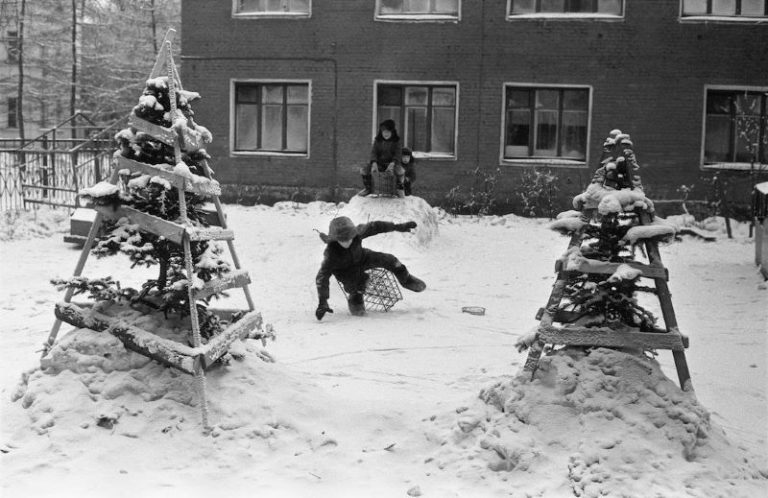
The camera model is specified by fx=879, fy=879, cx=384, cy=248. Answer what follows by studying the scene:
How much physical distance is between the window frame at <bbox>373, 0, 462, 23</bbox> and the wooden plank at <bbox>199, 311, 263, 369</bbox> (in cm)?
1434

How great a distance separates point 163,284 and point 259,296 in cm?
450

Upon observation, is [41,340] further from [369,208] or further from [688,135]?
[688,135]

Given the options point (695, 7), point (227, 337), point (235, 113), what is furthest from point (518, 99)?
point (227, 337)

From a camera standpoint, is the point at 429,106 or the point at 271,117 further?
the point at 271,117

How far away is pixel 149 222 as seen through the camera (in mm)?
5672

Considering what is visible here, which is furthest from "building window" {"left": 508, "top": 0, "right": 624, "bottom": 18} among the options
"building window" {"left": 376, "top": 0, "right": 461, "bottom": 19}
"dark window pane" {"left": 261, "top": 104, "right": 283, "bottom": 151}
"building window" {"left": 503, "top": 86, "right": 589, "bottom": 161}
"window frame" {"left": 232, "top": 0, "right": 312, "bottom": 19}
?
"dark window pane" {"left": 261, "top": 104, "right": 283, "bottom": 151}

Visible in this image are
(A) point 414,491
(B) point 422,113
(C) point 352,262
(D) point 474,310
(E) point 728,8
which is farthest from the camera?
(B) point 422,113

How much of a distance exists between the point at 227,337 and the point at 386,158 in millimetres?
9206

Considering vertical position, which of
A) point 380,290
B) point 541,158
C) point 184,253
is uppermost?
point 541,158

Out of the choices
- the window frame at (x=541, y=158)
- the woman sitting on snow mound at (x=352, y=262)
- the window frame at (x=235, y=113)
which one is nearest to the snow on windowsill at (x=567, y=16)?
the window frame at (x=541, y=158)

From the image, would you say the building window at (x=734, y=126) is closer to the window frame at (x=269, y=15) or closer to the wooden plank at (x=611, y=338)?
the window frame at (x=269, y=15)

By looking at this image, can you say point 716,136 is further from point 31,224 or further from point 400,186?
point 31,224

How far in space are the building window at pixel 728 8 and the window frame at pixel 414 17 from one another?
16.3 ft

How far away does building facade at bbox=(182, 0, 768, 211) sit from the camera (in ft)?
61.8
